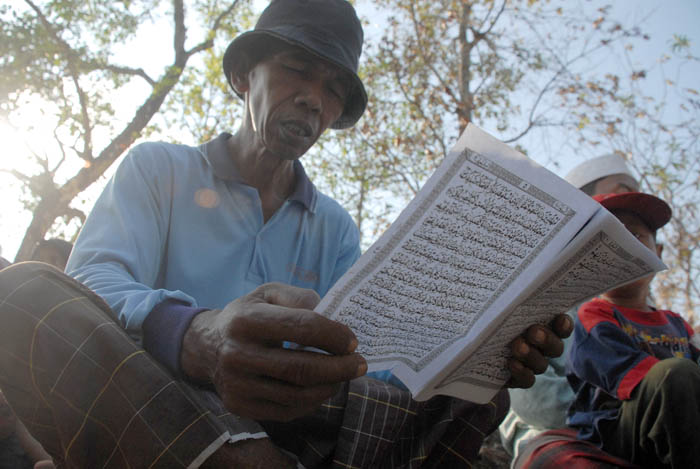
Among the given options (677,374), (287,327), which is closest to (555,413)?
(677,374)

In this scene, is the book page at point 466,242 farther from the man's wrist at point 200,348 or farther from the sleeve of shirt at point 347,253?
the sleeve of shirt at point 347,253

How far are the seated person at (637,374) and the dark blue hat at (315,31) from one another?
1190 mm

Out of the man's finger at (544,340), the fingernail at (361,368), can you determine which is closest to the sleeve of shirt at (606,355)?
the man's finger at (544,340)

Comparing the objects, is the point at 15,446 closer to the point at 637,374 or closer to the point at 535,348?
the point at 535,348

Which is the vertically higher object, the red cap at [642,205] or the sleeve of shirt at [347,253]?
the red cap at [642,205]

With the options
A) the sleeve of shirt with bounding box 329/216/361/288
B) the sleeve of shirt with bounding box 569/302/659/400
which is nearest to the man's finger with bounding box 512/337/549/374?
the sleeve of shirt with bounding box 569/302/659/400

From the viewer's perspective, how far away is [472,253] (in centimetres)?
88

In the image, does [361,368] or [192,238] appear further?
[192,238]

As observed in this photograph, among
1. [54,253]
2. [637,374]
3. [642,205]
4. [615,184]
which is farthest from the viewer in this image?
[54,253]

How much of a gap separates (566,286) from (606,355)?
0.91 meters

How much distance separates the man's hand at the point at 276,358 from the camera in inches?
29.9

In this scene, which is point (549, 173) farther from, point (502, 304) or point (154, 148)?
point (154, 148)

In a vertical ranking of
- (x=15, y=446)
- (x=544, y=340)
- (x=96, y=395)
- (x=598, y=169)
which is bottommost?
(x=15, y=446)

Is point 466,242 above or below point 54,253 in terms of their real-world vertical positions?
above
